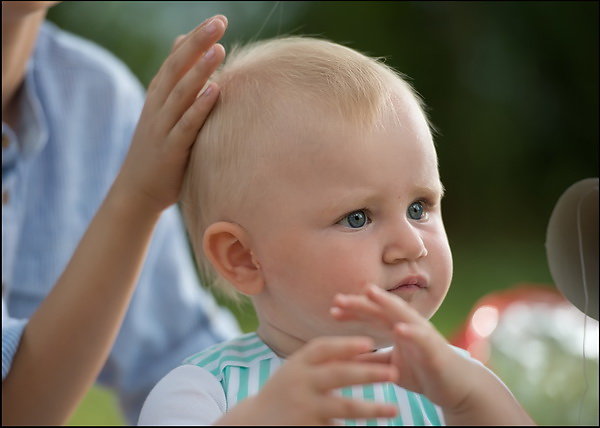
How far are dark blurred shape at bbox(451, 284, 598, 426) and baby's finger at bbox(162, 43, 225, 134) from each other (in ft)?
1.41

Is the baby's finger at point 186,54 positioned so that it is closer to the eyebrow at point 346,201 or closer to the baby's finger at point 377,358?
the eyebrow at point 346,201

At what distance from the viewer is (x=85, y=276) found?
94 centimetres

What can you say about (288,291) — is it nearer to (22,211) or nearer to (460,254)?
(22,211)

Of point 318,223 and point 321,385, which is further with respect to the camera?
point 318,223

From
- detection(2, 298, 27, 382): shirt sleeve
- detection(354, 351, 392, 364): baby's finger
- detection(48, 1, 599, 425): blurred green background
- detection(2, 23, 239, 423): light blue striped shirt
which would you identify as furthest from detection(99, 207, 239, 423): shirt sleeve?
detection(48, 1, 599, 425): blurred green background

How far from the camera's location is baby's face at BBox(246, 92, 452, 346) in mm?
640

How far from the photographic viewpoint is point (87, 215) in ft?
4.49

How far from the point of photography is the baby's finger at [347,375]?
51cm

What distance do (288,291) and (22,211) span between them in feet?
2.37

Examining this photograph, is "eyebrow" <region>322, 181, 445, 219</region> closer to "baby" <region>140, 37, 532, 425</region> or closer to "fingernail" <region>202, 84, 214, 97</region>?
"baby" <region>140, 37, 532, 425</region>

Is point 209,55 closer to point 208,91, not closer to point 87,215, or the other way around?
point 208,91

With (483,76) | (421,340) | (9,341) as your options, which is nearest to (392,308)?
(421,340)

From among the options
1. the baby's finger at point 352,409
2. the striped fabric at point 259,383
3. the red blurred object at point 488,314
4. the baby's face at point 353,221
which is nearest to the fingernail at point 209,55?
the baby's face at point 353,221

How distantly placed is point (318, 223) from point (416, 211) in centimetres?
8
